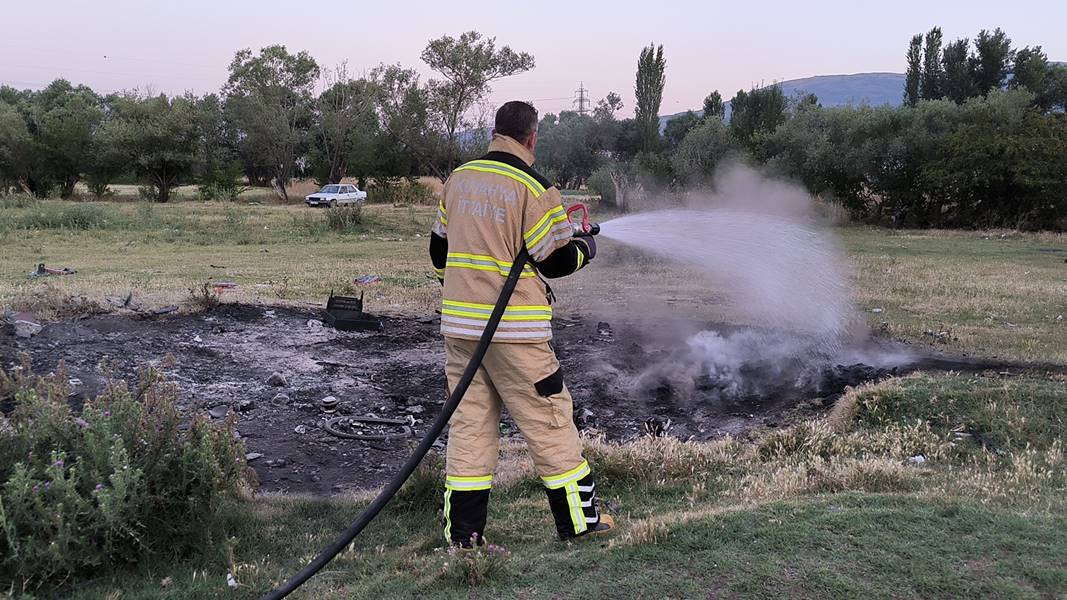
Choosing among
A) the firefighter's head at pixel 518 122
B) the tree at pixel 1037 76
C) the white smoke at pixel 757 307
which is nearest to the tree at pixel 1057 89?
the tree at pixel 1037 76

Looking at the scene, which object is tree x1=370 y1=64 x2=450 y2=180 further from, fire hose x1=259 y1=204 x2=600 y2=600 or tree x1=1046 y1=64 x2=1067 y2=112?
Answer: fire hose x1=259 y1=204 x2=600 y2=600

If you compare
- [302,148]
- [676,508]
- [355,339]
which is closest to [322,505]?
[676,508]

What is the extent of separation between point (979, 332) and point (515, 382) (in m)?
6.88

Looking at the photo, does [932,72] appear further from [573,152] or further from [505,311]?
[505,311]

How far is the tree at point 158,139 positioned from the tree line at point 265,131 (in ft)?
0.17

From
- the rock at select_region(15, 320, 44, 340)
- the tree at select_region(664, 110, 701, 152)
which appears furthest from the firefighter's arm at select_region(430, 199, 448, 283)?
the tree at select_region(664, 110, 701, 152)

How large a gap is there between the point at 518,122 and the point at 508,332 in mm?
1002

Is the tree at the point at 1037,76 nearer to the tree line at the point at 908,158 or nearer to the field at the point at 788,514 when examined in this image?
the tree line at the point at 908,158

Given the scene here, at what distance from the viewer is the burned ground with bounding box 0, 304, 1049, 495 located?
17.6 feet

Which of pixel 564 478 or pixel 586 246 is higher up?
pixel 586 246

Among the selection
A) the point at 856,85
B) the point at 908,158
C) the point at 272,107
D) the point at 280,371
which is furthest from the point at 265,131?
the point at 856,85

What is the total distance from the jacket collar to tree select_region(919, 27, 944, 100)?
44.2 m

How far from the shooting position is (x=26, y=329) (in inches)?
276

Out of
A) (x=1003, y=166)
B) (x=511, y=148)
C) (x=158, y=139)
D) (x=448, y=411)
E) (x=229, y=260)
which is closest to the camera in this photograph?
(x=448, y=411)
